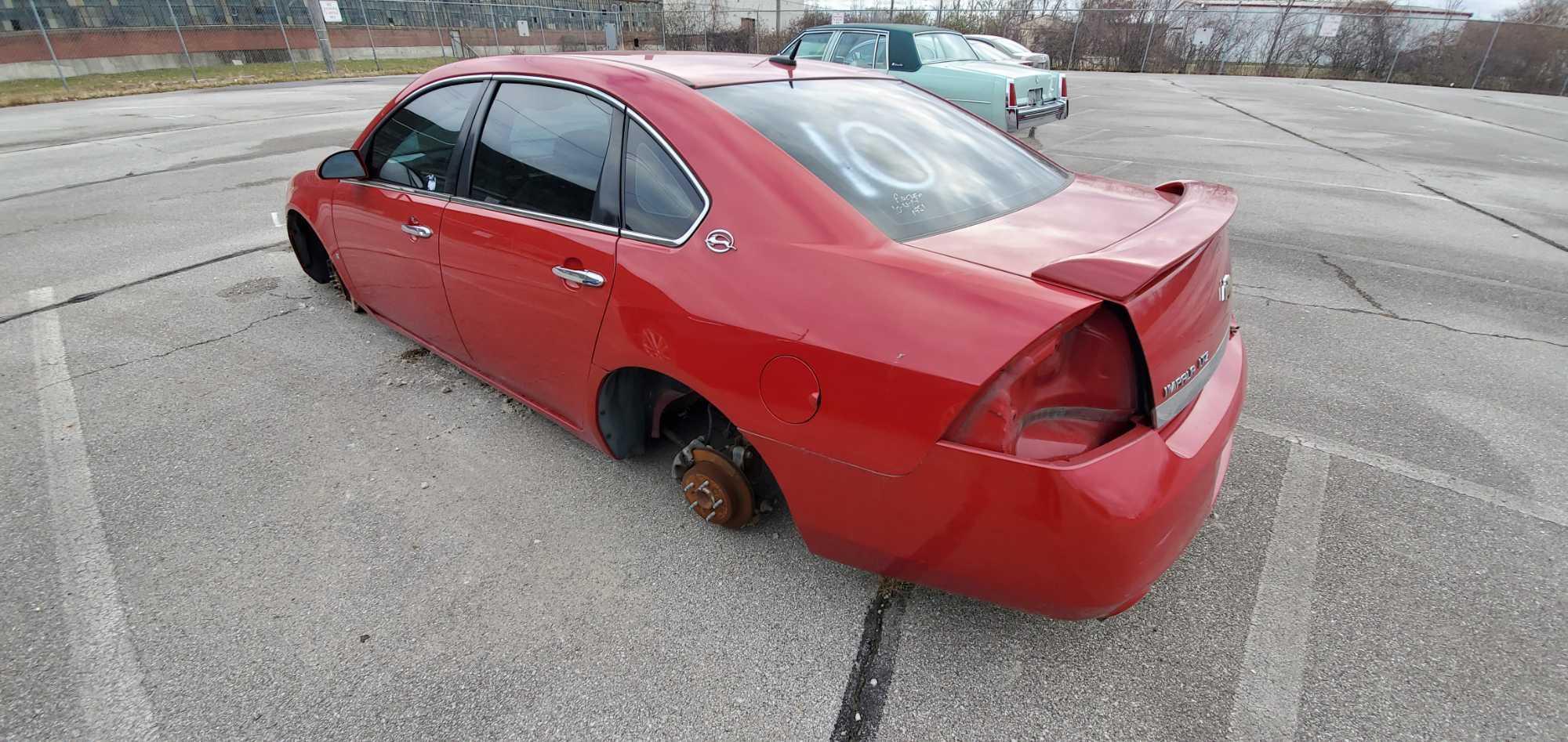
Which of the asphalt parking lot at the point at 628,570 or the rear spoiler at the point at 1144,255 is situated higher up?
the rear spoiler at the point at 1144,255

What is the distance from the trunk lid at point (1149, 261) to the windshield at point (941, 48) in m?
8.95

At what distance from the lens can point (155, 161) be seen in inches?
356

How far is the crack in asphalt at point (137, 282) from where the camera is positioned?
4.37m

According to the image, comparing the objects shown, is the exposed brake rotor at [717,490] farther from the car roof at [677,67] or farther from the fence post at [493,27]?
the fence post at [493,27]

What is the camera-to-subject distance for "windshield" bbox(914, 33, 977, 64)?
10352 mm

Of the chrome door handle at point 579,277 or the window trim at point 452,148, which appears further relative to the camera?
the window trim at point 452,148

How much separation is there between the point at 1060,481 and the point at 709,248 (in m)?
1.11

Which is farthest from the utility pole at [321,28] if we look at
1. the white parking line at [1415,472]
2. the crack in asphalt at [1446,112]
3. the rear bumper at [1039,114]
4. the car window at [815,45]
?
the crack in asphalt at [1446,112]

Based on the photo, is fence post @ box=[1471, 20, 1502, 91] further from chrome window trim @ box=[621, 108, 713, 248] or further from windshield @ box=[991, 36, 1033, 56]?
chrome window trim @ box=[621, 108, 713, 248]

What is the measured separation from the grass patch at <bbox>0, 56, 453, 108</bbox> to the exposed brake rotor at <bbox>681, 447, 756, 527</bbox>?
2155 cm

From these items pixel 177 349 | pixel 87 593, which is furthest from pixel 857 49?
pixel 87 593

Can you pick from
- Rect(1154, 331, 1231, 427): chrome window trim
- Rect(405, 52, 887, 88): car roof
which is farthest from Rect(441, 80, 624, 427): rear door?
Rect(1154, 331, 1231, 427): chrome window trim

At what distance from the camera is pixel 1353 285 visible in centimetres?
485

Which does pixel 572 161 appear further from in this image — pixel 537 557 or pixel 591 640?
pixel 591 640
